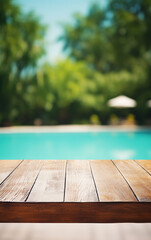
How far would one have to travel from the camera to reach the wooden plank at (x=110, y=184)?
7.43ft

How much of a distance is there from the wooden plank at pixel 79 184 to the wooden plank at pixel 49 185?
0.19 feet

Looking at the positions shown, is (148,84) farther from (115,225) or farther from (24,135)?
(115,225)

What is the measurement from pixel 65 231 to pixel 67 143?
30.2 ft

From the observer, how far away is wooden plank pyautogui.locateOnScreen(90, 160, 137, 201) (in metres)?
2.26

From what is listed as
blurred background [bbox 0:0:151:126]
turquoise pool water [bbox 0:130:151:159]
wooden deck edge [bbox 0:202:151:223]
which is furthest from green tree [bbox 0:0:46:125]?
wooden deck edge [bbox 0:202:151:223]

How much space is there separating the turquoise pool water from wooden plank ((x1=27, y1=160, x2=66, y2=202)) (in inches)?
210

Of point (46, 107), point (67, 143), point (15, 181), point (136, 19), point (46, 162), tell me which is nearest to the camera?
point (15, 181)

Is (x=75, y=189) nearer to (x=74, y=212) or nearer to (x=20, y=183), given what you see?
(x=74, y=212)


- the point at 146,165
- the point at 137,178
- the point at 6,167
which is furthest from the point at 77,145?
the point at 137,178

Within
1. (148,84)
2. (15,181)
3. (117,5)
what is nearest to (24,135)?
(148,84)

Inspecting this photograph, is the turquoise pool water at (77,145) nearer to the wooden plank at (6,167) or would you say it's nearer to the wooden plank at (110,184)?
the wooden plank at (6,167)

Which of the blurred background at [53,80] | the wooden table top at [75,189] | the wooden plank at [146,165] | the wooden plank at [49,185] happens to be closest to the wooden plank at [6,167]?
the wooden table top at [75,189]

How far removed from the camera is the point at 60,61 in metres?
20.3

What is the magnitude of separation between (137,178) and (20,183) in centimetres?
105
